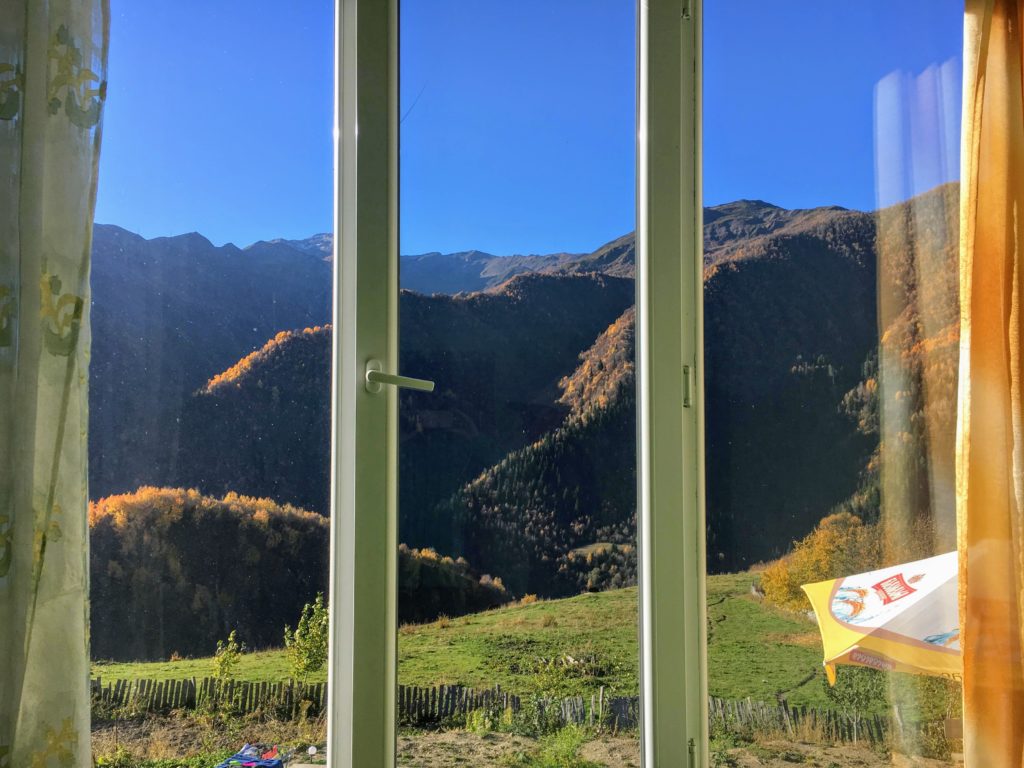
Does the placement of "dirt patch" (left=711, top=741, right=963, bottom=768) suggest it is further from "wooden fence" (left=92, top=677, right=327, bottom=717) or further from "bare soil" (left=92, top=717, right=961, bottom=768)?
"wooden fence" (left=92, top=677, right=327, bottom=717)

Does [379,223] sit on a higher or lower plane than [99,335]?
higher

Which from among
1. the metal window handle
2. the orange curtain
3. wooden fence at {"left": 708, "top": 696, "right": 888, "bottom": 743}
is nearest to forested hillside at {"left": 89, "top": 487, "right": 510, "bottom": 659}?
the metal window handle

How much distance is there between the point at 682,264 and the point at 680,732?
967 mm

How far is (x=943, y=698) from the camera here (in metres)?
1.50

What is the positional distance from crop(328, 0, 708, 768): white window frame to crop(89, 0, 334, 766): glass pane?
54 millimetres

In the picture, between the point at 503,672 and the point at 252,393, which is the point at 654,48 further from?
the point at 503,672

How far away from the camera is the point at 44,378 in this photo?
1.18m

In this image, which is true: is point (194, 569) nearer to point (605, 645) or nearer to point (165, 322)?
point (165, 322)

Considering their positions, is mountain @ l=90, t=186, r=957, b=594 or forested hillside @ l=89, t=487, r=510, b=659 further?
mountain @ l=90, t=186, r=957, b=594

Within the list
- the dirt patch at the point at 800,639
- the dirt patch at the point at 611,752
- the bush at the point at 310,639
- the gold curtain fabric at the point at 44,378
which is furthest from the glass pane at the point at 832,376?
the gold curtain fabric at the point at 44,378

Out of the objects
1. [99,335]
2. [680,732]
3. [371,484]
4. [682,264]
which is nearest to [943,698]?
[680,732]

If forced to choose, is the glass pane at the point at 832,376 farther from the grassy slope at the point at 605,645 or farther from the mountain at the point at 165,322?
the mountain at the point at 165,322

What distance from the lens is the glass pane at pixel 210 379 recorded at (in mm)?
1421

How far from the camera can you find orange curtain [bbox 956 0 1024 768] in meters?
1.41
